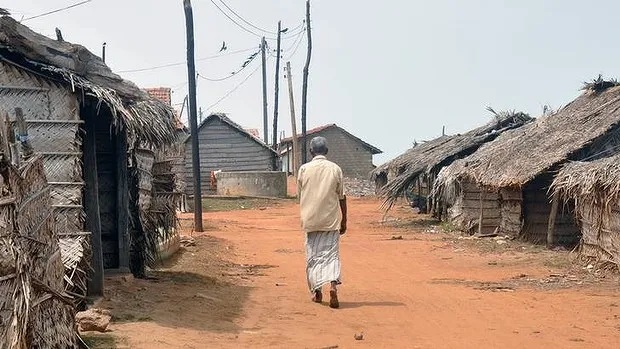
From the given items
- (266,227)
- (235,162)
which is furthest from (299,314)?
(235,162)

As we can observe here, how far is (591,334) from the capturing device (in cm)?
770

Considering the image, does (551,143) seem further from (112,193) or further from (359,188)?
(359,188)

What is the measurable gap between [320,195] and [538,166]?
878 centimetres

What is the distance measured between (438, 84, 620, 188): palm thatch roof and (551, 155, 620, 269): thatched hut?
2316 mm

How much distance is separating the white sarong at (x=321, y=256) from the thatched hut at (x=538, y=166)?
812 cm

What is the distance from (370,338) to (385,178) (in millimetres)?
33984

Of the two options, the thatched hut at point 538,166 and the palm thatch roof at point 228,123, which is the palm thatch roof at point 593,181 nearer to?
the thatched hut at point 538,166

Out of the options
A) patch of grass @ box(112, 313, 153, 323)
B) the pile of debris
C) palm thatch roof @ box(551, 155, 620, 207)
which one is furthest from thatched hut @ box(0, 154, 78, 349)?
the pile of debris

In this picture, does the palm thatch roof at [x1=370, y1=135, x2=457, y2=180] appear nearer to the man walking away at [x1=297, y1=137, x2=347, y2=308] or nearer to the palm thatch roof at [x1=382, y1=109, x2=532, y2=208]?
the palm thatch roof at [x1=382, y1=109, x2=532, y2=208]

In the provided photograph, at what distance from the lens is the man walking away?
9.09 m

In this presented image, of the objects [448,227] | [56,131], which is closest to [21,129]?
[56,131]

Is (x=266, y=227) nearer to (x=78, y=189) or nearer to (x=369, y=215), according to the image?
(x=369, y=215)

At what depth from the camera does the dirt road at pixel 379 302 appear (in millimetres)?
7234

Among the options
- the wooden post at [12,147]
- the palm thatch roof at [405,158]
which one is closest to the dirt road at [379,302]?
the wooden post at [12,147]
